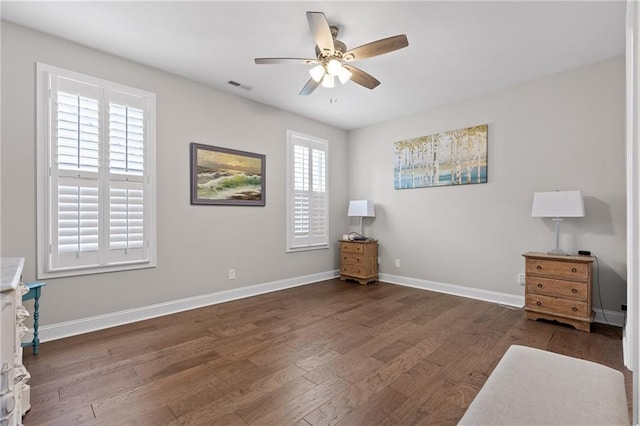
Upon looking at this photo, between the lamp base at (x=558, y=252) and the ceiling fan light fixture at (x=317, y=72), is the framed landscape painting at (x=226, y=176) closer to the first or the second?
the ceiling fan light fixture at (x=317, y=72)

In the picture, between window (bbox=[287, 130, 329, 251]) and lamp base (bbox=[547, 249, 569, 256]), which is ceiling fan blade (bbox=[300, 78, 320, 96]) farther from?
lamp base (bbox=[547, 249, 569, 256])

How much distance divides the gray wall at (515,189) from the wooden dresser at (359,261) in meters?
0.23

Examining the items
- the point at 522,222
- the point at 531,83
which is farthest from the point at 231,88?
the point at 522,222

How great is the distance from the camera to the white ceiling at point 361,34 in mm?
2359

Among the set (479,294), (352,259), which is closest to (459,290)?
(479,294)

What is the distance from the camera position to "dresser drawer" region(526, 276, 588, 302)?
2889 mm

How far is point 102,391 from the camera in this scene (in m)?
1.93

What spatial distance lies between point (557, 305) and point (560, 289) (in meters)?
0.16

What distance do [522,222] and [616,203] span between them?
0.85m

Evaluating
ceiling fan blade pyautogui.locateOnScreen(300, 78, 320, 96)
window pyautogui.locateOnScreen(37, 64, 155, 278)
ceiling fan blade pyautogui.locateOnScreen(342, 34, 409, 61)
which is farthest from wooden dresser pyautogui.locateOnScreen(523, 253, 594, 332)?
window pyautogui.locateOnScreen(37, 64, 155, 278)

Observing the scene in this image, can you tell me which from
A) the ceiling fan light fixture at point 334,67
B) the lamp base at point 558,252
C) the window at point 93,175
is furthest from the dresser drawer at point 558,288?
the window at point 93,175

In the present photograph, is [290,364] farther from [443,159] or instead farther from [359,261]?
[443,159]

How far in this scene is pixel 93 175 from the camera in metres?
2.91

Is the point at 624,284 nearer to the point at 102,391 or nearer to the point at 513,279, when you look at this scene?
the point at 513,279
